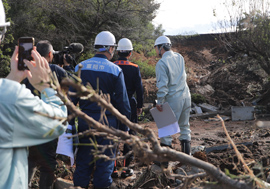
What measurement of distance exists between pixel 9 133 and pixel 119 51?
4200 millimetres

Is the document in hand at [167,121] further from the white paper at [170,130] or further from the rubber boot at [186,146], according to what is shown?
the rubber boot at [186,146]

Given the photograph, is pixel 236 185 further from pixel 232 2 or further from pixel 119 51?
pixel 232 2

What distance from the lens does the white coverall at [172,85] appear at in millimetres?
5215

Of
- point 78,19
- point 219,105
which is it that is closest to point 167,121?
point 219,105

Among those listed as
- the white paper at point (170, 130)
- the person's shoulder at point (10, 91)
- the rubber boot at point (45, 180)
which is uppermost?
the person's shoulder at point (10, 91)

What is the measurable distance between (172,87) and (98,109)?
1935 mm

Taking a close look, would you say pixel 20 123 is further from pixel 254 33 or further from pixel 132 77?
pixel 254 33

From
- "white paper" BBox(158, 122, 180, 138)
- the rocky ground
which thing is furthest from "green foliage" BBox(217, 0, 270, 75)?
"white paper" BBox(158, 122, 180, 138)

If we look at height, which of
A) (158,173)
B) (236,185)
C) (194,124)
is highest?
(236,185)

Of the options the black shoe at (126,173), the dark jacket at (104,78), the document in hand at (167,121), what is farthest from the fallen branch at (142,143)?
the black shoe at (126,173)

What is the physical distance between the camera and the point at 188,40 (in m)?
21.2

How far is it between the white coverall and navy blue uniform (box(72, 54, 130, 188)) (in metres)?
1.29

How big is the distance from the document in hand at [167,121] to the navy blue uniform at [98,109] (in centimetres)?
120

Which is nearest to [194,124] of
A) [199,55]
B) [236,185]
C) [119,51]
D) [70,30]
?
[119,51]
